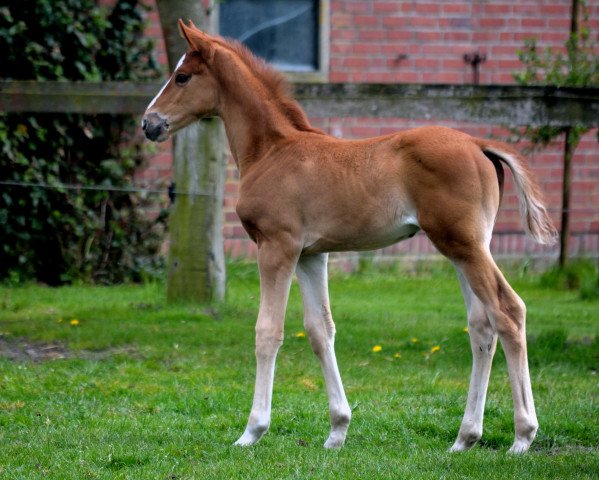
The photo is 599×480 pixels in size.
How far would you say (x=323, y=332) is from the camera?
18.7 ft

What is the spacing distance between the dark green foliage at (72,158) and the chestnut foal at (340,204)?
530cm

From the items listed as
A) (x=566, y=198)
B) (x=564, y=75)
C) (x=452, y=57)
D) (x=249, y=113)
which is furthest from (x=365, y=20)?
(x=249, y=113)

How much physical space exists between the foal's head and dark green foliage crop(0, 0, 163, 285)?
5.01 m

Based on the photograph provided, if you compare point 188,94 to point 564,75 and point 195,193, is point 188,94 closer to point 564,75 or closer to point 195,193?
point 195,193

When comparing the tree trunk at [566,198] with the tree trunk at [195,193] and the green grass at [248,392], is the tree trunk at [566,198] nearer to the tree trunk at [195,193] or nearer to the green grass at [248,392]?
the green grass at [248,392]

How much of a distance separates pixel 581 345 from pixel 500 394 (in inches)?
67.6

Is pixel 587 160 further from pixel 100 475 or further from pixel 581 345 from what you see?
pixel 100 475

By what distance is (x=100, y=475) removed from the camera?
4887 mm

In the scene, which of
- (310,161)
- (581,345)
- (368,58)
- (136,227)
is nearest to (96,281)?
(136,227)

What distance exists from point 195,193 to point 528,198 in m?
3.96

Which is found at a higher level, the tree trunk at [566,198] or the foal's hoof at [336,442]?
the tree trunk at [566,198]

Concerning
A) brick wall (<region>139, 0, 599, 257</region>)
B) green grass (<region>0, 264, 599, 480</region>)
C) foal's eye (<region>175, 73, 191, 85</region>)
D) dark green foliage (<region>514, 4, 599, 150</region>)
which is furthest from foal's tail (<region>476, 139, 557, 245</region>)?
brick wall (<region>139, 0, 599, 257</region>)

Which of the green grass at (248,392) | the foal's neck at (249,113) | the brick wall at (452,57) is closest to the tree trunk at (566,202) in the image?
the brick wall at (452,57)

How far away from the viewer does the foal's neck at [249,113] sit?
588 centimetres
